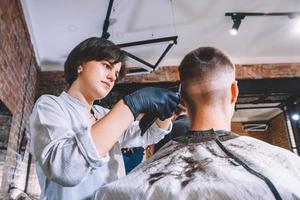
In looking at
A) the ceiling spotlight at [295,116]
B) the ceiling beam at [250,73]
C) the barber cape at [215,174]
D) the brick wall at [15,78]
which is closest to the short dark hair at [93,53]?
the barber cape at [215,174]

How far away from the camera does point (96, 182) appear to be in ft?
3.70

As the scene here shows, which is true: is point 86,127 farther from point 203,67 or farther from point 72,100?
point 203,67

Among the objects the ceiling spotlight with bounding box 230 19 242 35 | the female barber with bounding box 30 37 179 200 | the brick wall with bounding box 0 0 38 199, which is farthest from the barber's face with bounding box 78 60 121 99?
the ceiling spotlight with bounding box 230 19 242 35

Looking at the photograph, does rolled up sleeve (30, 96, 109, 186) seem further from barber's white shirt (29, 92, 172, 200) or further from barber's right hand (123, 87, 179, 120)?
barber's right hand (123, 87, 179, 120)

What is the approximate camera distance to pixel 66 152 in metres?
0.90

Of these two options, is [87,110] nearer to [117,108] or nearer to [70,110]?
[70,110]

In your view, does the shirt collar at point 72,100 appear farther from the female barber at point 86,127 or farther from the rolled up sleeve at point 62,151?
the rolled up sleeve at point 62,151

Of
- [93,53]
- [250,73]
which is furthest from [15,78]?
[250,73]

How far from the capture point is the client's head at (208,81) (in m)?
1.10

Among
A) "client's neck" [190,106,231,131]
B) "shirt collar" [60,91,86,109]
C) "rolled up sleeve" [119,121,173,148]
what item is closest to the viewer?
"client's neck" [190,106,231,131]

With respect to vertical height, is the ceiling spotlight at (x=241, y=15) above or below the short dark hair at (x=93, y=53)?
above

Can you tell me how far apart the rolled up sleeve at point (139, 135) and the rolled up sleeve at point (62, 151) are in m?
0.53

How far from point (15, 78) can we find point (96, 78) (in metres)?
2.81

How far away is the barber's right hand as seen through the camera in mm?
1047
